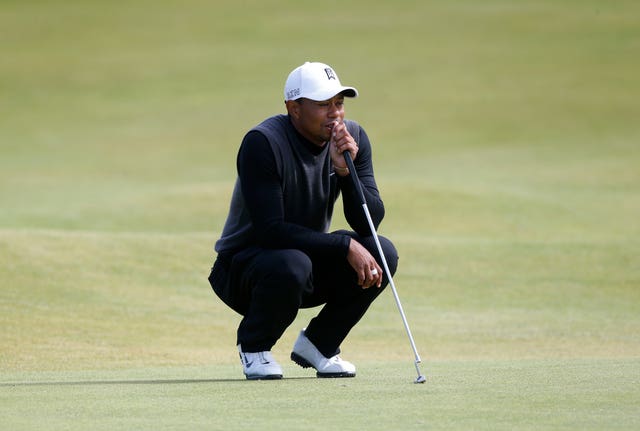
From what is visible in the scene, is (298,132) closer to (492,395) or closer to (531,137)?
(492,395)

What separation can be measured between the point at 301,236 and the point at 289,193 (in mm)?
249

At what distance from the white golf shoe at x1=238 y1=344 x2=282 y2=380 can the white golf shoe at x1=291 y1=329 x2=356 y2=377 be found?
0.95 ft

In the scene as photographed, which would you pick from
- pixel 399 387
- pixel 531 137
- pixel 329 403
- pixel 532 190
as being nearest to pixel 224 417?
pixel 329 403

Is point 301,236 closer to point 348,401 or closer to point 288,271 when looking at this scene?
point 288,271

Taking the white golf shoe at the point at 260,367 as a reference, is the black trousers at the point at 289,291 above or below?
above

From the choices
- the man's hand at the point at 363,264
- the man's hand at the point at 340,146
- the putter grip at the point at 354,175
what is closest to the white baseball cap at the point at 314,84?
the man's hand at the point at 340,146

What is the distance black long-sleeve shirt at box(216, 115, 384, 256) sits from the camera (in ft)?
17.8

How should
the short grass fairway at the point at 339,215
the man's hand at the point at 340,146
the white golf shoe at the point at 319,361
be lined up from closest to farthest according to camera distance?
the short grass fairway at the point at 339,215
the man's hand at the point at 340,146
the white golf shoe at the point at 319,361

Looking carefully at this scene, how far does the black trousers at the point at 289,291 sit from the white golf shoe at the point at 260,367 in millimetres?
36

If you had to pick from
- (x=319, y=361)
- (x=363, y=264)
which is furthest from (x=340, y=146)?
(x=319, y=361)

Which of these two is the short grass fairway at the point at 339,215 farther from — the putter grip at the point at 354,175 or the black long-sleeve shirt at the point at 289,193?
the putter grip at the point at 354,175

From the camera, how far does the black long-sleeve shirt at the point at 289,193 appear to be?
17.8ft

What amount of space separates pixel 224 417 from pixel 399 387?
1.08 meters

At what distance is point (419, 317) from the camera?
1101cm
